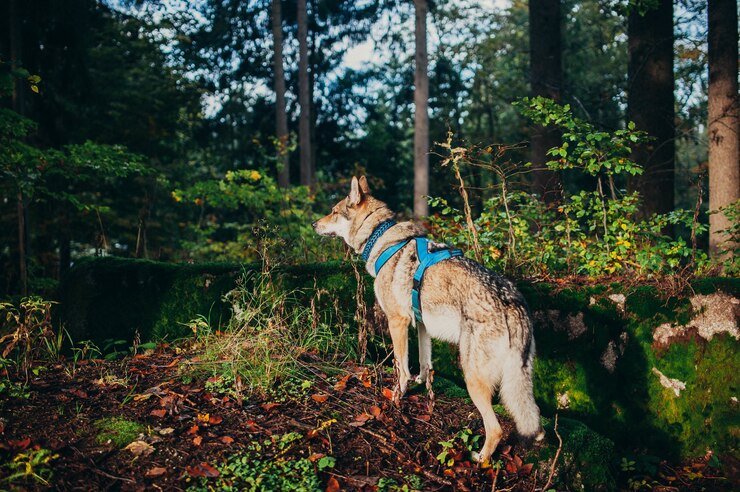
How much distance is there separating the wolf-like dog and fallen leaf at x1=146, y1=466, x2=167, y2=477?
1.98m

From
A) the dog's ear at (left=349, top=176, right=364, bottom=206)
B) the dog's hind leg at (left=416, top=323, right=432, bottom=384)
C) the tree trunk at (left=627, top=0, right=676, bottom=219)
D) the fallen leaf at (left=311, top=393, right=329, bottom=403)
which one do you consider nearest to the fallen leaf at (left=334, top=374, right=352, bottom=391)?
the fallen leaf at (left=311, top=393, right=329, bottom=403)

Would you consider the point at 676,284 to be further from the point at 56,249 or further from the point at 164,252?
the point at 56,249

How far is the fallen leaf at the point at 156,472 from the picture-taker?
3.29 meters

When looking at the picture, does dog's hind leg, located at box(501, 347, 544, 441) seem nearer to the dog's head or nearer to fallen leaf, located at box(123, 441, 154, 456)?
the dog's head

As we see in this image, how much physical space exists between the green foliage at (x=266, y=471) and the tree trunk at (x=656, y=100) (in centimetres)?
820

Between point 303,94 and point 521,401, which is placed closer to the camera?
point 521,401

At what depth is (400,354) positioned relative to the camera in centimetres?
469

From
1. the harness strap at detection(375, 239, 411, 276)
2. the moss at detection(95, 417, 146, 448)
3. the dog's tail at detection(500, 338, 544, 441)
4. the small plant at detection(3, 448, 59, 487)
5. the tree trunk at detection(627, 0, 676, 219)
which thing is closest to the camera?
the small plant at detection(3, 448, 59, 487)

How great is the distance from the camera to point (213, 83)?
22703mm

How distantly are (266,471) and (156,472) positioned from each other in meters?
0.71

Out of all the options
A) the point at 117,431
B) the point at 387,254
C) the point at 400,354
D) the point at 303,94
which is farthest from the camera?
the point at 303,94

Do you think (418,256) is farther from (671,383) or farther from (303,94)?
(303,94)

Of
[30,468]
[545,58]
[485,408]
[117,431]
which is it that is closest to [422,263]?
[485,408]

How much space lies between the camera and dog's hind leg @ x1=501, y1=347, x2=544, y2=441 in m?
3.85
